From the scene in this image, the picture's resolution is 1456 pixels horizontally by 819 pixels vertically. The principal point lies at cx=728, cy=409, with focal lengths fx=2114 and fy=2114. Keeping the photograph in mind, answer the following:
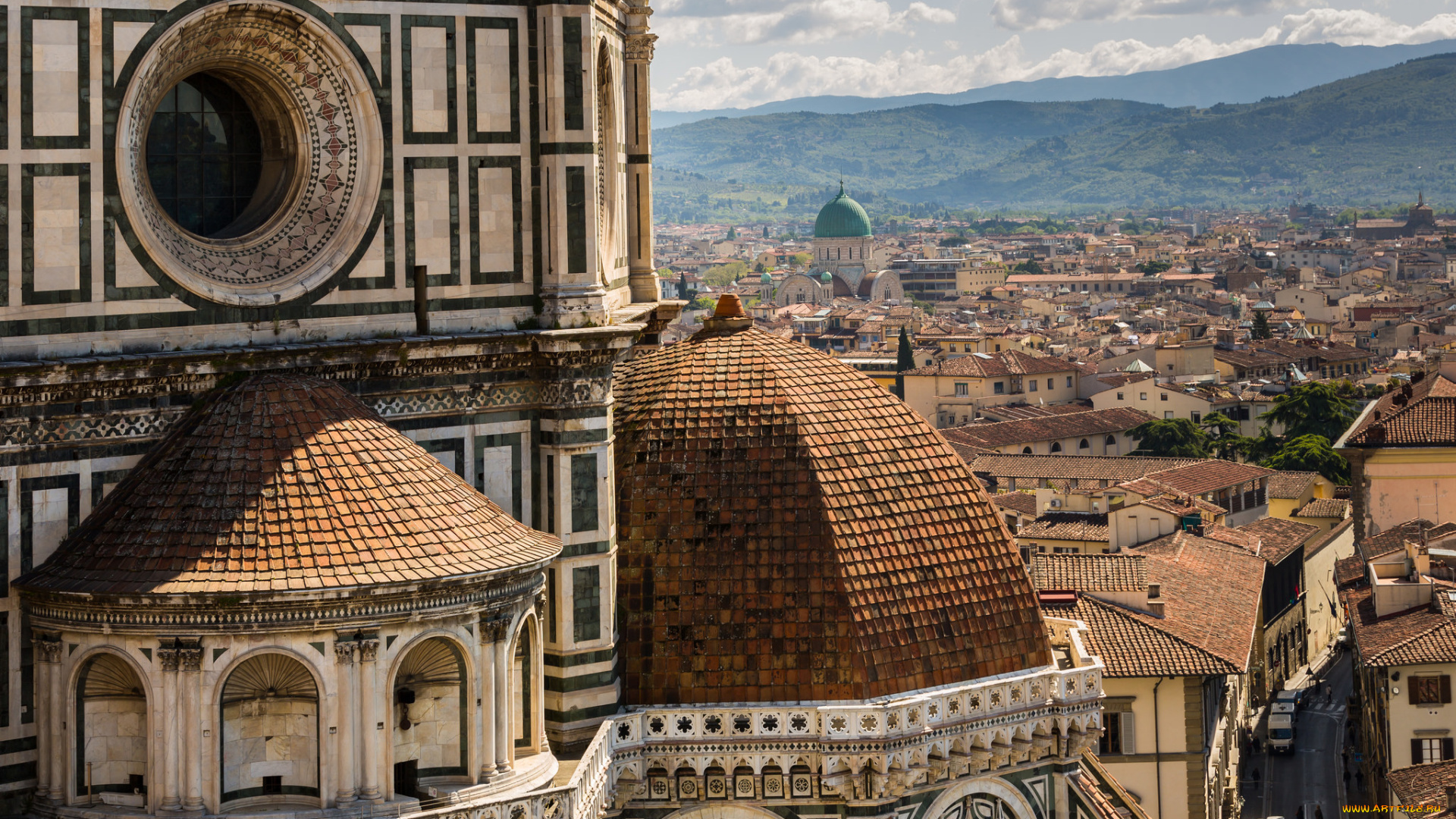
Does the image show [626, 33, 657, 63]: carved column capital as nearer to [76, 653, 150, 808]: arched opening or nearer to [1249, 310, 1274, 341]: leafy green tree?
[76, 653, 150, 808]: arched opening

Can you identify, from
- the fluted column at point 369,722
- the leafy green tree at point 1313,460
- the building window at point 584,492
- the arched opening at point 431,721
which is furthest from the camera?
the leafy green tree at point 1313,460

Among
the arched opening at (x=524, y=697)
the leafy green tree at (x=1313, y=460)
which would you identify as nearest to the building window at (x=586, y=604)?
the arched opening at (x=524, y=697)

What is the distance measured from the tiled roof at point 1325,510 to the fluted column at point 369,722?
251 feet

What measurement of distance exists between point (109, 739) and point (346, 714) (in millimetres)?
2128

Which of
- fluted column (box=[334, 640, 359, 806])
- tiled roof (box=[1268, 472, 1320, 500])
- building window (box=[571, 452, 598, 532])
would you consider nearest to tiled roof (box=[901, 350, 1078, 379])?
tiled roof (box=[1268, 472, 1320, 500])

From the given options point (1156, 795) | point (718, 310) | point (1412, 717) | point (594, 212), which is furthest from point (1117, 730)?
point (594, 212)

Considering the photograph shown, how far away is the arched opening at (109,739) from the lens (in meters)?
18.2

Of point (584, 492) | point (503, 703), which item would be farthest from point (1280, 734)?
point (503, 703)

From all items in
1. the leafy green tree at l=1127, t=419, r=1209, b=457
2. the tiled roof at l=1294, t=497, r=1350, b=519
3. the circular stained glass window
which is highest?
the circular stained glass window

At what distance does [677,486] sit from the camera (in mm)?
23234

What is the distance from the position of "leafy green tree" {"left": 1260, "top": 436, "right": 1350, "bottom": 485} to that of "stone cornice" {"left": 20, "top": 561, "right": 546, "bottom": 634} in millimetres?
91079

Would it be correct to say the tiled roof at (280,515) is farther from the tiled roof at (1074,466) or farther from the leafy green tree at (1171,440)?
the leafy green tree at (1171,440)

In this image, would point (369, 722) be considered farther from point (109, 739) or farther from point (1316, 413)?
point (1316, 413)

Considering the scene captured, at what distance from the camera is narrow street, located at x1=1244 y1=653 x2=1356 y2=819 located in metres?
58.5
